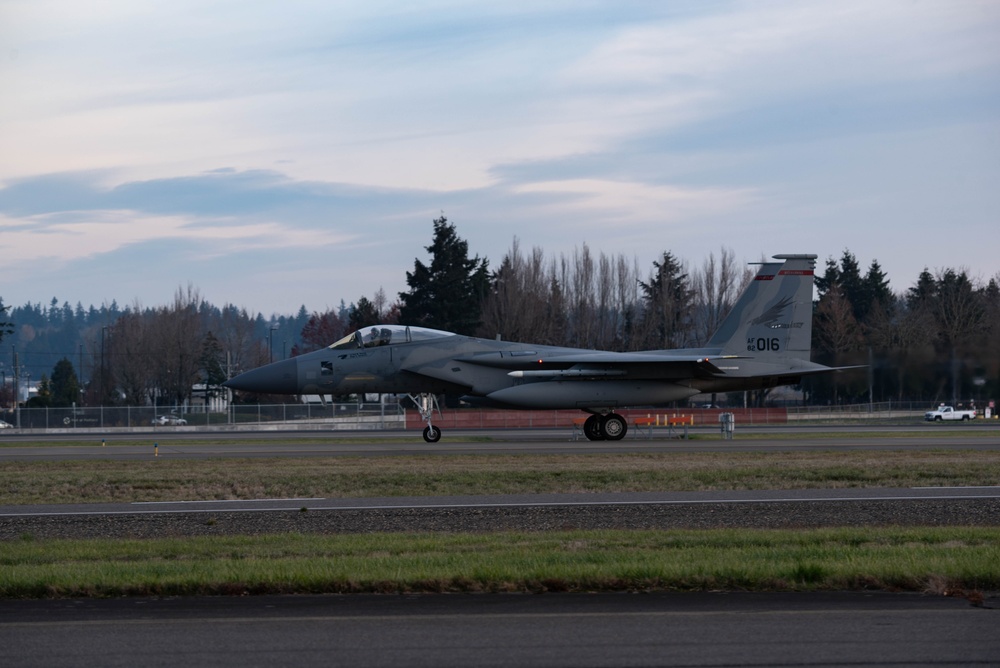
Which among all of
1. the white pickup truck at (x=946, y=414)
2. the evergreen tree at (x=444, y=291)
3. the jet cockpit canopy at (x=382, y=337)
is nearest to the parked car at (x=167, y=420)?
the evergreen tree at (x=444, y=291)

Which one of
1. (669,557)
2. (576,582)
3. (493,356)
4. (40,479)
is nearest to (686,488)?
(669,557)

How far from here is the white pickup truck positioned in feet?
126

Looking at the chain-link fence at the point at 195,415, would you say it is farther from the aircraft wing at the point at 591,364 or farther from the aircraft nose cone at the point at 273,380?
the aircraft wing at the point at 591,364

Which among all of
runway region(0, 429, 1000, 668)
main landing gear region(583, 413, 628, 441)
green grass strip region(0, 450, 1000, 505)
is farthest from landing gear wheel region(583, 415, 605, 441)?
runway region(0, 429, 1000, 668)

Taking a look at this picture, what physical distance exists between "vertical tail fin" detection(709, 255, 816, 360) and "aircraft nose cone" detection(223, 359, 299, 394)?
12.6 meters

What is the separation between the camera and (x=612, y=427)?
103 feet

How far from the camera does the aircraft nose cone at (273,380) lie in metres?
30.2

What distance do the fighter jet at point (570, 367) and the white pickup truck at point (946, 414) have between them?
927cm

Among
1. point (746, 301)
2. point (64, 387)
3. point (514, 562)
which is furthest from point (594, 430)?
point (64, 387)

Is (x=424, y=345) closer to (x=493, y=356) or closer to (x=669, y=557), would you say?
(x=493, y=356)

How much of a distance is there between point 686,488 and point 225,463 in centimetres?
1062

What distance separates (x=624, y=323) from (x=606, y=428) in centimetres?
4918

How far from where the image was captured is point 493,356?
99.9ft

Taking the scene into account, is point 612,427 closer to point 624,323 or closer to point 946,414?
point 946,414
